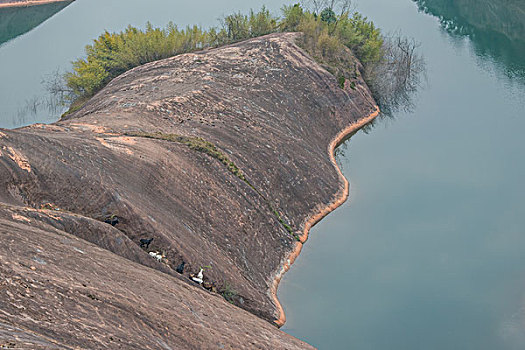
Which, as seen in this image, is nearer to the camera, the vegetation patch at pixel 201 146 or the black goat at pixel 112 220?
the black goat at pixel 112 220

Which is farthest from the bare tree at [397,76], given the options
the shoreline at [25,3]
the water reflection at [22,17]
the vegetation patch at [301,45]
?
the shoreline at [25,3]

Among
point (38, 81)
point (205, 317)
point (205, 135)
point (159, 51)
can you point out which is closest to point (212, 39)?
point (159, 51)

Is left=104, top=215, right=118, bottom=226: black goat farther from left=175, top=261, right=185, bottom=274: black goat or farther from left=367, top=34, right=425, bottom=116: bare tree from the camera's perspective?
left=367, top=34, right=425, bottom=116: bare tree

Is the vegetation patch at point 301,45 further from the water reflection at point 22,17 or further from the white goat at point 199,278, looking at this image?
the white goat at point 199,278

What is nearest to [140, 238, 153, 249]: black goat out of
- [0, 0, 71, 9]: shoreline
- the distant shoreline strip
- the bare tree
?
the bare tree

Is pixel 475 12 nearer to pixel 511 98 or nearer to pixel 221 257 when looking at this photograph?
pixel 511 98

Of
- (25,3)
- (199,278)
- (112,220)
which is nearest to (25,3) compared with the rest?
(25,3)
